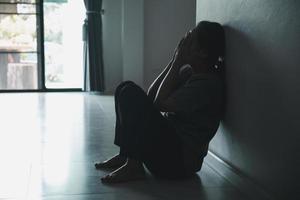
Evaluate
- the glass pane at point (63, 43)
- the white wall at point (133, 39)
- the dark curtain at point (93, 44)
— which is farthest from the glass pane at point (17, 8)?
the white wall at point (133, 39)

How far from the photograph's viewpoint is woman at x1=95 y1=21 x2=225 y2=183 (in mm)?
2121

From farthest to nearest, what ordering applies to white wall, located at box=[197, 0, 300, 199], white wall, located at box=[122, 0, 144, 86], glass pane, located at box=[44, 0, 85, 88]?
glass pane, located at box=[44, 0, 85, 88] → white wall, located at box=[122, 0, 144, 86] → white wall, located at box=[197, 0, 300, 199]

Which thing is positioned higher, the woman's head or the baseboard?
the woman's head

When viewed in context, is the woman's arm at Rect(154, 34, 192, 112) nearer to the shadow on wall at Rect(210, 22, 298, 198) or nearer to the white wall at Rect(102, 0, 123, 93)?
the shadow on wall at Rect(210, 22, 298, 198)

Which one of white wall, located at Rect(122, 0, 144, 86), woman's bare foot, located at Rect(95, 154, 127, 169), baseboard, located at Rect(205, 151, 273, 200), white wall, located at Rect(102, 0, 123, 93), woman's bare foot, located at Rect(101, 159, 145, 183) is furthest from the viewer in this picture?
white wall, located at Rect(102, 0, 123, 93)

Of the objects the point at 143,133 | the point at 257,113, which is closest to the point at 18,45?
the point at 143,133

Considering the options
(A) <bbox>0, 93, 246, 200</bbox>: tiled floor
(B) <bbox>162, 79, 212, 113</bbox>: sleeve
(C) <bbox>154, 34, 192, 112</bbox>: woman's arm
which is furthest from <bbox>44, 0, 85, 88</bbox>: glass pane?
(B) <bbox>162, 79, 212, 113</bbox>: sleeve

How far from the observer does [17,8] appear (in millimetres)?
6902

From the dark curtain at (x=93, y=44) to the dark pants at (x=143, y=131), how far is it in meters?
4.46

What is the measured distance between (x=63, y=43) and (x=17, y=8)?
3.02 feet

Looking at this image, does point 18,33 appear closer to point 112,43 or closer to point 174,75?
point 112,43

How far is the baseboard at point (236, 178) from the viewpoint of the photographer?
189 cm

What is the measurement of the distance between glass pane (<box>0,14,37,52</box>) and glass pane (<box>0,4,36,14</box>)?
2.6 inches

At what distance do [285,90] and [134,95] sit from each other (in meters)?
0.78
